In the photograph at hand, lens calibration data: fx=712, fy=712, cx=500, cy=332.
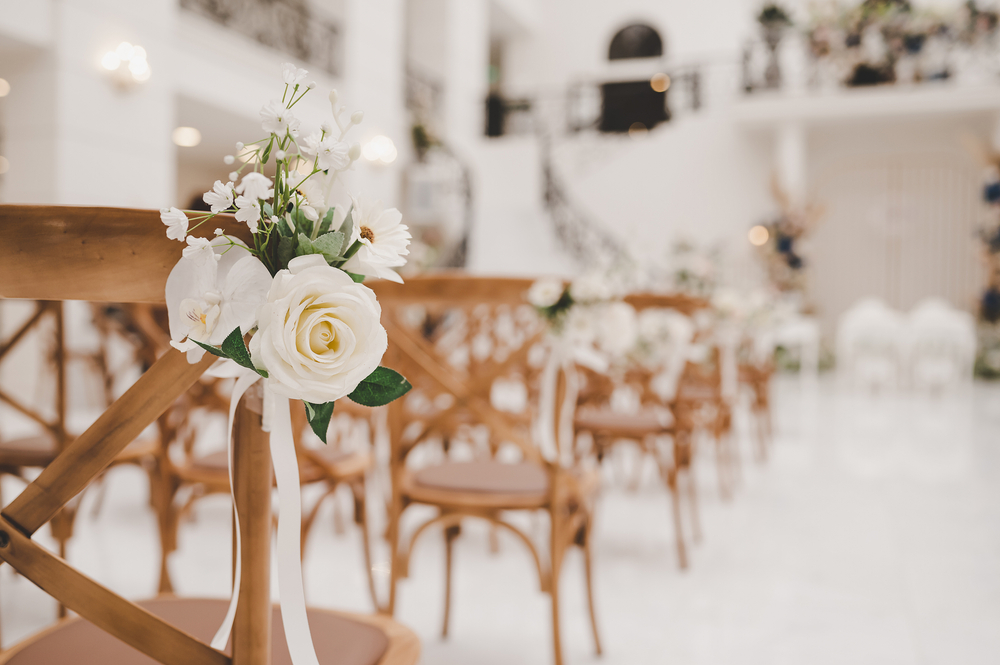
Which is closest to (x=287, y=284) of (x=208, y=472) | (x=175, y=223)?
(x=175, y=223)

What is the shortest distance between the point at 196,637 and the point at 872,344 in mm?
9054

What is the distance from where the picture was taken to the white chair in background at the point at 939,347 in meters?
7.61

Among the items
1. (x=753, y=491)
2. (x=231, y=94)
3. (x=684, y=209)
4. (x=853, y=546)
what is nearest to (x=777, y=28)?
(x=684, y=209)

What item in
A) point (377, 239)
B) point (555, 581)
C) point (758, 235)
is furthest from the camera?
point (758, 235)

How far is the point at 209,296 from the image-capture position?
62 centimetres

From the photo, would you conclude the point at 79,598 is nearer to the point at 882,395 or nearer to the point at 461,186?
the point at 882,395

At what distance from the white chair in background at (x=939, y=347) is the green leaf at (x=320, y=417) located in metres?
8.36

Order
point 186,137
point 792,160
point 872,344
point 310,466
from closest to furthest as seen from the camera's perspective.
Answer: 1. point 310,466
2. point 872,344
3. point 186,137
4. point 792,160

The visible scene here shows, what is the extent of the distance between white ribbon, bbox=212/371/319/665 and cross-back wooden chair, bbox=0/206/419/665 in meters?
0.01

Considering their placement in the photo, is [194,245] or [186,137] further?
[186,137]

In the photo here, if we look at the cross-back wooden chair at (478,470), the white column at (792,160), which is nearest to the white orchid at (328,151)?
the cross-back wooden chair at (478,470)

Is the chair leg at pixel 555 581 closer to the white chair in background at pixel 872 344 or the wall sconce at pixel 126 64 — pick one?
the wall sconce at pixel 126 64

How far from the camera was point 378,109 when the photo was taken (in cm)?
950

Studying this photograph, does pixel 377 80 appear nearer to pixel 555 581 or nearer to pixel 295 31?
pixel 295 31
